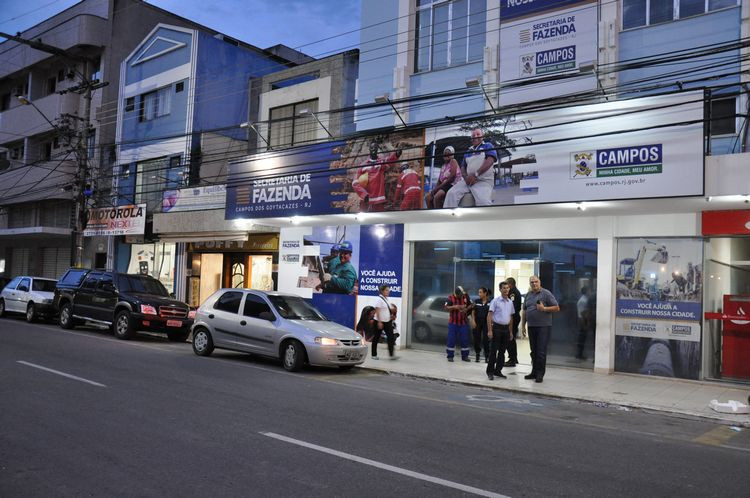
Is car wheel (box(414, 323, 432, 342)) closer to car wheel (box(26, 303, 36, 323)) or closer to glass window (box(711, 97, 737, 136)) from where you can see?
glass window (box(711, 97, 737, 136))

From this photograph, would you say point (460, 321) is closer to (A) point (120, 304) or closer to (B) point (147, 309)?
(B) point (147, 309)

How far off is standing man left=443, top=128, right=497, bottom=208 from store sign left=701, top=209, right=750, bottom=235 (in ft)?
14.9

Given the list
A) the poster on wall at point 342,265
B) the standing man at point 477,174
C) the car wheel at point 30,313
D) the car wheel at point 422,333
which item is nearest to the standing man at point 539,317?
the standing man at point 477,174

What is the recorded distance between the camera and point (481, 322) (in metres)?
14.6

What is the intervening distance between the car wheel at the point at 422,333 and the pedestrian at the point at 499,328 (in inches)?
175

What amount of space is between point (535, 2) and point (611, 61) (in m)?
2.71

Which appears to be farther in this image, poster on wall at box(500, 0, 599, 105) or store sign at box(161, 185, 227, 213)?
store sign at box(161, 185, 227, 213)

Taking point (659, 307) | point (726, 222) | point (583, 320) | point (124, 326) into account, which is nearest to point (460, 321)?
point (583, 320)

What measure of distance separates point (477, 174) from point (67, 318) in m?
13.6

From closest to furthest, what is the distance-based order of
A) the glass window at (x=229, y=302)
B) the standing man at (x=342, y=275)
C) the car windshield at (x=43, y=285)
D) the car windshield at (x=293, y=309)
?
1. the car windshield at (x=293, y=309)
2. the glass window at (x=229, y=302)
3. the standing man at (x=342, y=275)
4. the car windshield at (x=43, y=285)

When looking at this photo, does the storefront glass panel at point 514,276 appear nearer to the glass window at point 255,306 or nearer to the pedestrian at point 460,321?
the pedestrian at point 460,321

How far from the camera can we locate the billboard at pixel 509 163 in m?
11.8

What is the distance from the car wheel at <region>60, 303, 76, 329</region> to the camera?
1902cm

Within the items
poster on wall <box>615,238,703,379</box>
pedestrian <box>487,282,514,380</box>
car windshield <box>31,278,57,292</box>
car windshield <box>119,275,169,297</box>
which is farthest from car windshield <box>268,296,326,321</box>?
car windshield <box>31,278,57,292</box>
